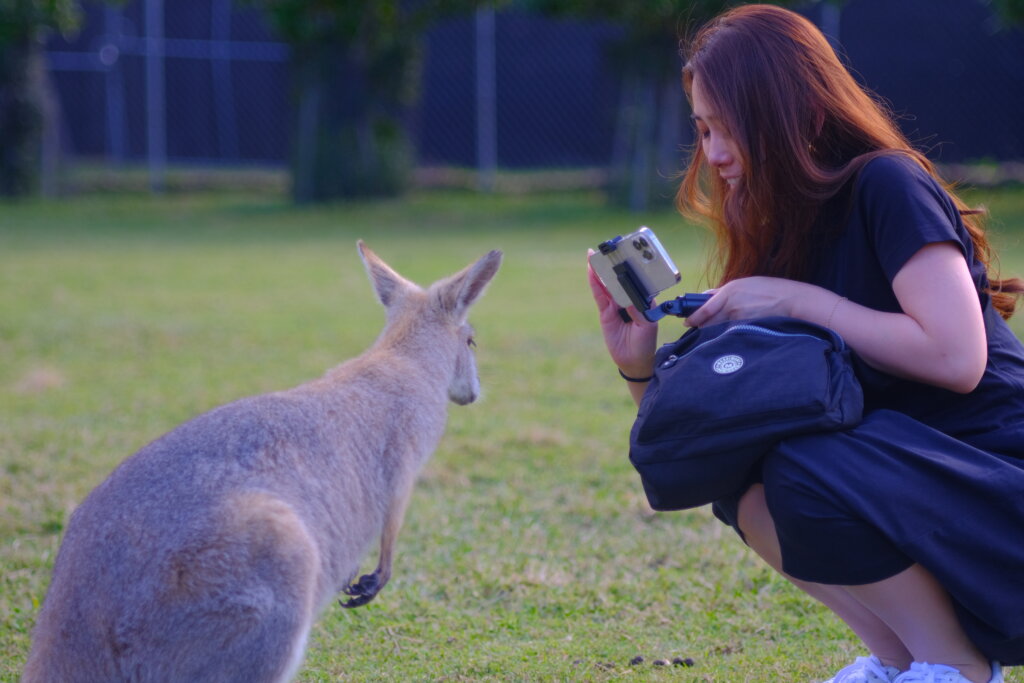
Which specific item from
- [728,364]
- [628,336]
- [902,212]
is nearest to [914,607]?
[728,364]

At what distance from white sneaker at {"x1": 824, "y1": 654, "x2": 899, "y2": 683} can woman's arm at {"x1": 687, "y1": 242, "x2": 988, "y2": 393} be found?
593mm

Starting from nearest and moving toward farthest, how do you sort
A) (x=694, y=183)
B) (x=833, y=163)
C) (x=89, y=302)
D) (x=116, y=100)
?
(x=833, y=163)
(x=694, y=183)
(x=89, y=302)
(x=116, y=100)

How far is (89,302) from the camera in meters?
7.05

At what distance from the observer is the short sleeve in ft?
6.41

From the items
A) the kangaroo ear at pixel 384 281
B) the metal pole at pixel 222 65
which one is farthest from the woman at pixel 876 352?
the metal pole at pixel 222 65

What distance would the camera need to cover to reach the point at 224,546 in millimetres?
1940

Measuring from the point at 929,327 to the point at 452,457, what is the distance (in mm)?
2408

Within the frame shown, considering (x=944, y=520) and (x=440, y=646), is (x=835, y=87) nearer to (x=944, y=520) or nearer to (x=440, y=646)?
(x=944, y=520)

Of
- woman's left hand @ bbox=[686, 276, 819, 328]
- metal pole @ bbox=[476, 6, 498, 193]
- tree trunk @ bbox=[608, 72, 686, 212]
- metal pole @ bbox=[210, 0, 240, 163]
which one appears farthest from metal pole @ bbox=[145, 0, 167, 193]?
woman's left hand @ bbox=[686, 276, 819, 328]

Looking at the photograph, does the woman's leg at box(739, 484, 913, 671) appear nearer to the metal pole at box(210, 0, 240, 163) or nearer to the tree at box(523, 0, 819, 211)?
the tree at box(523, 0, 819, 211)

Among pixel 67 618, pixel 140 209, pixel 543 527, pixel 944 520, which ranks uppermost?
pixel 944 520

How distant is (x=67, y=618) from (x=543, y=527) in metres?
1.72

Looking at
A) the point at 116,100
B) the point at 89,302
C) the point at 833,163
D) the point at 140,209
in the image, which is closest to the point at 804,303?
the point at 833,163

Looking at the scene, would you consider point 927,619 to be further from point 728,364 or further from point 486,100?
point 486,100
